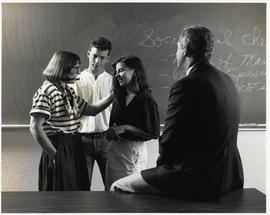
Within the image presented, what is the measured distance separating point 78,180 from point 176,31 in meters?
1.26

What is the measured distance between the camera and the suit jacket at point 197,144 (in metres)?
2.80

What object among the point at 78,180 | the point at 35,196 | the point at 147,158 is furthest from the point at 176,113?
the point at 35,196

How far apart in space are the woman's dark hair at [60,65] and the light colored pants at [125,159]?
1.98ft

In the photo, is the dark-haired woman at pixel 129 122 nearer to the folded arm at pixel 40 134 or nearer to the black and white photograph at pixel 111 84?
the black and white photograph at pixel 111 84

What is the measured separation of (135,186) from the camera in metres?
2.89

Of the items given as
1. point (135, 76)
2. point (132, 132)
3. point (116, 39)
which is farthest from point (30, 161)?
point (116, 39)

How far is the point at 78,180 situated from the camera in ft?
10.2

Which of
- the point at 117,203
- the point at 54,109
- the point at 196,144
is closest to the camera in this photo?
the point at 117,203

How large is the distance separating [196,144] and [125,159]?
0.52m

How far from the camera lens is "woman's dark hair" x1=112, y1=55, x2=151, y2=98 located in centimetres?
311

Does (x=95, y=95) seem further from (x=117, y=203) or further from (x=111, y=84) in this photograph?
(x=117, y=203)

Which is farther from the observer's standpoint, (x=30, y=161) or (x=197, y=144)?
(x=30, y=161)

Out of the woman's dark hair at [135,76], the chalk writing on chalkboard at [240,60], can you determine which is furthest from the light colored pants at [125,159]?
the chalk writing on chalkboard at [240,60]

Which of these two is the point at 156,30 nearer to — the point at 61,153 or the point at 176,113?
the point at 176,113
